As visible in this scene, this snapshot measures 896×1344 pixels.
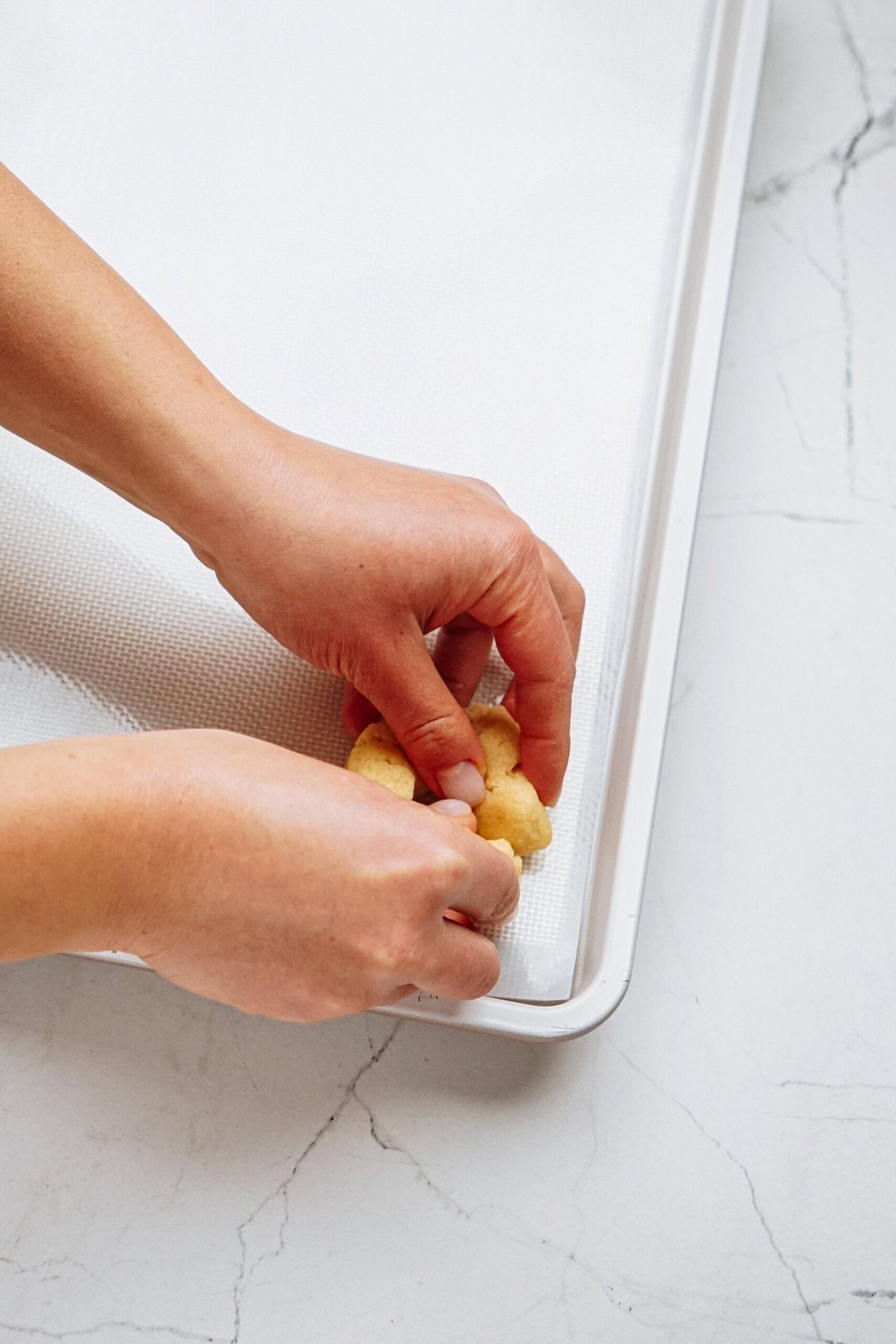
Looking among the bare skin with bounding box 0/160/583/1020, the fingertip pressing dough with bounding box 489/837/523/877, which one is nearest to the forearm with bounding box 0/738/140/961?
the bare skin with bounding box 0/160/583/1020

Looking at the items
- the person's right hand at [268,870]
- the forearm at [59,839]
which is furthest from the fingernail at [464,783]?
the forearm at [59,839]

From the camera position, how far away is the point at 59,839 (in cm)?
63

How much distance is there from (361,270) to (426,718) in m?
0.49

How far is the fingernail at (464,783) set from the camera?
82 cm

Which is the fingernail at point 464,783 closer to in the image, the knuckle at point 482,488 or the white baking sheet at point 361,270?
the white baking sheet at point 361,270

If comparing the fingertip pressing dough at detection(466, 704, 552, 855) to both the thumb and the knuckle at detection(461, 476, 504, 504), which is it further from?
the knuckle at detection(461, 476, 504, 504)

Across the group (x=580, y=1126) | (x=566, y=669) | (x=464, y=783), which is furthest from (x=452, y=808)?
(x=580, y=1126)

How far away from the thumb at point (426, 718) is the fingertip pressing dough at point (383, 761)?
11 millimetres

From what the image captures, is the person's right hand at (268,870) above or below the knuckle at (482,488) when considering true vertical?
below

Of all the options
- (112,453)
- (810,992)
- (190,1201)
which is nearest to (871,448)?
(810,992)

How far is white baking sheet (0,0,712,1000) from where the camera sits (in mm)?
901

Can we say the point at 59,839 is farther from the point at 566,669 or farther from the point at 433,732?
the point at 566,669

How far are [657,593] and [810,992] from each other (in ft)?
1.34

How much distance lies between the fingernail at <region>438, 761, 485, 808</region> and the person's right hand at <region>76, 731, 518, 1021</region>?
0.11 metres
